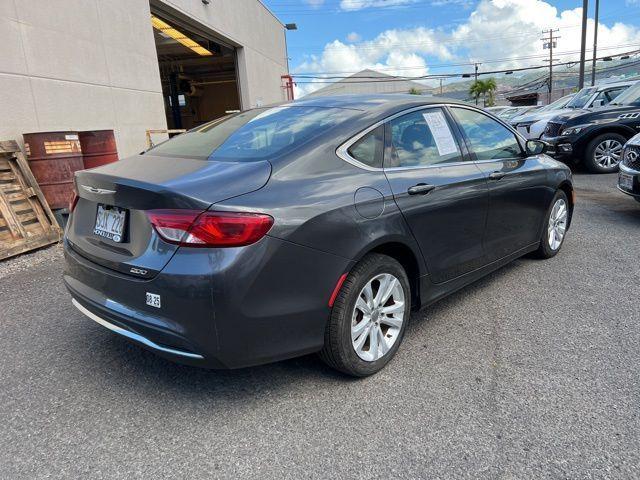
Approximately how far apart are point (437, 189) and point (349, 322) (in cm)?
109

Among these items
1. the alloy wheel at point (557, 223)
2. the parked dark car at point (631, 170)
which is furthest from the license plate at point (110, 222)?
the parked dark car at point (631, 170)

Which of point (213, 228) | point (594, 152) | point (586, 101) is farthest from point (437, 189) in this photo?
point (586, 101)

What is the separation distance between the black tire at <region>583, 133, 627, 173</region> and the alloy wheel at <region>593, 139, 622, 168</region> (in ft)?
0.16

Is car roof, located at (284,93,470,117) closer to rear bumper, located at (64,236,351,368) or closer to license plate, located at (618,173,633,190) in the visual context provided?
rear bumper, located at (64,236,351,368)

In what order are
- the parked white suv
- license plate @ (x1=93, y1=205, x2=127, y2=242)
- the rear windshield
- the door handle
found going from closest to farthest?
license plate @ (x1=93, y1=205, x2=127, y2=242) < the rear windshield < the door handle < the parked white suv

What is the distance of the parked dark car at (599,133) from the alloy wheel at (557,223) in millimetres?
5967

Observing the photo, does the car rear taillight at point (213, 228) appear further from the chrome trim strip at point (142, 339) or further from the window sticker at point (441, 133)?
the window sticker at point (441, 133)

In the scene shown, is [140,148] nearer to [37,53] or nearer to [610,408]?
[37,53]

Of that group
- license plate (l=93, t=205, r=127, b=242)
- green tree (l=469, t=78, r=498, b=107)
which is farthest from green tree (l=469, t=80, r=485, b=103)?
license plate (l=93, t=205, r=127, b=242)

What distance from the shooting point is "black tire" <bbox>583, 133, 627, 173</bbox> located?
986 centimetres

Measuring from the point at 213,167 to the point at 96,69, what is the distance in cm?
729

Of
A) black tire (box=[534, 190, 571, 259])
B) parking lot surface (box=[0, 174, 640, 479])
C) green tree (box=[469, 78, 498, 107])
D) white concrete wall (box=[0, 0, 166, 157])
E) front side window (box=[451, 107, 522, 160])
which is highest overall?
green tree (box=[469, 78, 498, 107])

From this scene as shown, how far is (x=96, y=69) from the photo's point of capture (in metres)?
8.35

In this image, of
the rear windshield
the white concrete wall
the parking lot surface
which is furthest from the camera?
the white concrete wall
